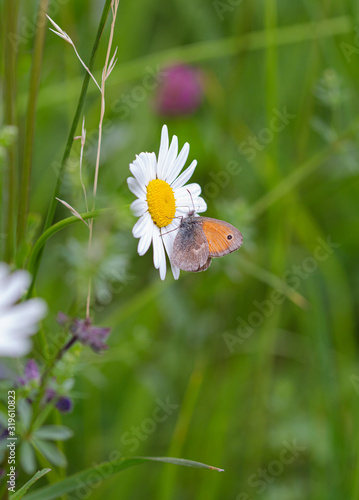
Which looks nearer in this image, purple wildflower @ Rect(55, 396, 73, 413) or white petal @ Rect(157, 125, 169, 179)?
white petal @ Rect(157, 125, 169, 179)

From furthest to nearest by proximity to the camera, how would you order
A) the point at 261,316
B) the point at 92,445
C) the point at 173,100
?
1. the point at 173,100
2. the point at 261,316
3. the point at 92,445

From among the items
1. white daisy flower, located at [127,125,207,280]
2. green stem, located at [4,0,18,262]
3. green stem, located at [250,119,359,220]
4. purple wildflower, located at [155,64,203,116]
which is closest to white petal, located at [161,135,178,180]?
white daisy flower, located at [127,125,207,280]

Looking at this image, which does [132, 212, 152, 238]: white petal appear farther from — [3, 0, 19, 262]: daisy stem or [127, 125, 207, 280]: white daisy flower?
[3, 0, 19, 262]: daisy stem

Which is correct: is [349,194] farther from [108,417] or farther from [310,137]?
[108,417]

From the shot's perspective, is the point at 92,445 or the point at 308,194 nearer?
the point at 92,445

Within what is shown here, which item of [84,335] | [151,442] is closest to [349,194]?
[151,442]

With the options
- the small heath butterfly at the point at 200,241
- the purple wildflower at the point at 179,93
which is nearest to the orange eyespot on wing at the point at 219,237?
the small heath butterfly at the point at 200,241

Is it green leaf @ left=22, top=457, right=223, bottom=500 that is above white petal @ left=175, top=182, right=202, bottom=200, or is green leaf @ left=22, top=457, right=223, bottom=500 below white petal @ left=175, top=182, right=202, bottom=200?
below
